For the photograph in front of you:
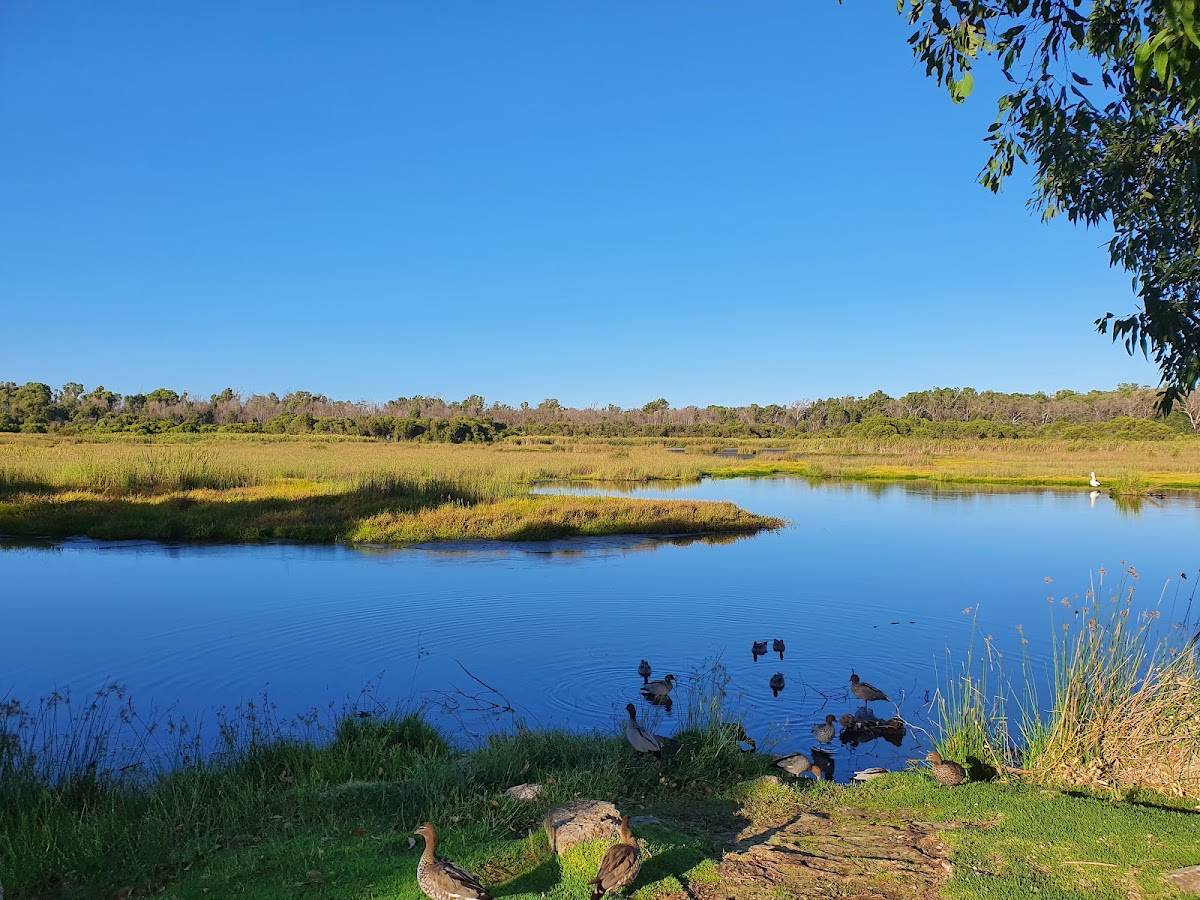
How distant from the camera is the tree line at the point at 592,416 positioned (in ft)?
264

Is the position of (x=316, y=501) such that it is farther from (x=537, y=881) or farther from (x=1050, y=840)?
(x=1050, y=840)

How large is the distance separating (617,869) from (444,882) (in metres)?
0.80

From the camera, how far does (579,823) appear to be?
4.74m

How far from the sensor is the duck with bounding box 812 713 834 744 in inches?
322

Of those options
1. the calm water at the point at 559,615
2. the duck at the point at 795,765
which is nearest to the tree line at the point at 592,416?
the calm water at the point at 559,615

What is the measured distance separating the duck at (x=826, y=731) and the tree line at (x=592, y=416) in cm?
6845

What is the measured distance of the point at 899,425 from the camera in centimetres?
9550

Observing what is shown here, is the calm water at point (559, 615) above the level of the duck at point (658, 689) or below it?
below

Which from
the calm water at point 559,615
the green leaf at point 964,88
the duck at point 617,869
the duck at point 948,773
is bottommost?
the calm water at point 559,615

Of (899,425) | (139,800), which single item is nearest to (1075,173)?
(139,800)

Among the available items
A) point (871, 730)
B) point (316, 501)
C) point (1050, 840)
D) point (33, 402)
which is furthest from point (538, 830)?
point (33, 402)

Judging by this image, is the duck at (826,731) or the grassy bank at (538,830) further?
the duck at (826,731)

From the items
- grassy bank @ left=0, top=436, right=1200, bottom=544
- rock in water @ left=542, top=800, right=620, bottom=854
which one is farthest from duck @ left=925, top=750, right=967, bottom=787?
grassy bank @ left=0, top=436, right=1200, bottom=544

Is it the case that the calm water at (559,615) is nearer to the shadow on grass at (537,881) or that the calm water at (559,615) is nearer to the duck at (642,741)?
the duck at (642,741)
